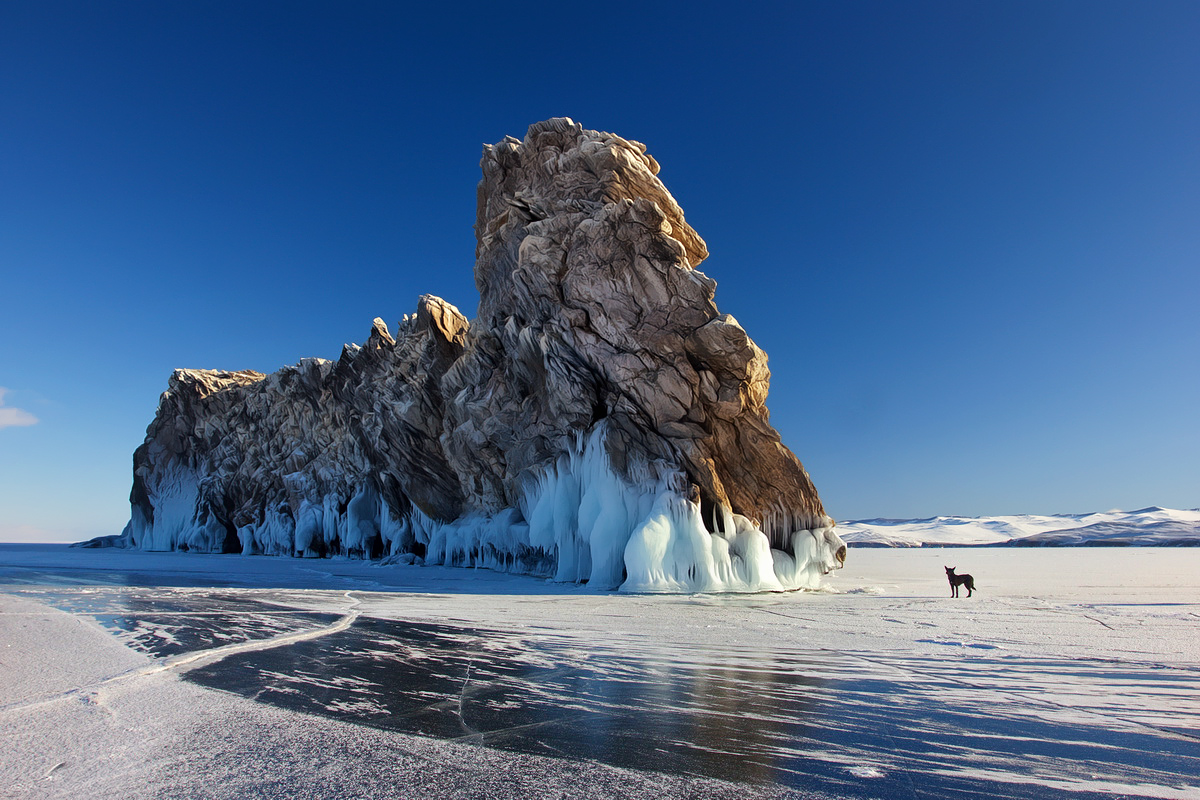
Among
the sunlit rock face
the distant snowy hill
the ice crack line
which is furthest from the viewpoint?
the distant snowy hill

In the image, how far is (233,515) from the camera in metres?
64.6

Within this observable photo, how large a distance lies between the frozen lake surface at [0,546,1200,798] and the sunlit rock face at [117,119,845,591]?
A: 364 inches

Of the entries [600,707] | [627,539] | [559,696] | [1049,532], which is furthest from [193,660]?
[1049,532]

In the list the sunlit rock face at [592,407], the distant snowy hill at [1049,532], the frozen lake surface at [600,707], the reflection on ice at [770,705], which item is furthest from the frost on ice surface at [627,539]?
the distant snowy hill at [1049,532]

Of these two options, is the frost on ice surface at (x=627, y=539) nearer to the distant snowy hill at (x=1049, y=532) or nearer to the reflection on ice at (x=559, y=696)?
the reflection on ice at (x=559, y=696)

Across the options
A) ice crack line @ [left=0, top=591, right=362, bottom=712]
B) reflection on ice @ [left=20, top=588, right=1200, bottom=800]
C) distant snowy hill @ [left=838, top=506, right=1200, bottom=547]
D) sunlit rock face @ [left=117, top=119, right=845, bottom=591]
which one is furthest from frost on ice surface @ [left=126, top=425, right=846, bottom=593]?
distant snowy hill @ [left=838, top=506, right=1200, bottom=547]

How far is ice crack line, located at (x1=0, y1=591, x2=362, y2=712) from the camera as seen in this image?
5.38 m

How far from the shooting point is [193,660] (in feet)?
23.9

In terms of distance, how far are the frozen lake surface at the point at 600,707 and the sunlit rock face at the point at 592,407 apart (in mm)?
9242

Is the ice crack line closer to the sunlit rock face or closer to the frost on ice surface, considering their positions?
the frost on ice surface

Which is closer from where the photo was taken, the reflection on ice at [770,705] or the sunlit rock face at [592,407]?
the reflection on ice at [770,705]

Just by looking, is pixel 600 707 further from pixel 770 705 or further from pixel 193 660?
pixel 193 660

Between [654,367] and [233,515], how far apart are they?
59918 millimetres

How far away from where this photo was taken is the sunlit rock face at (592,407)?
67.7 feet
